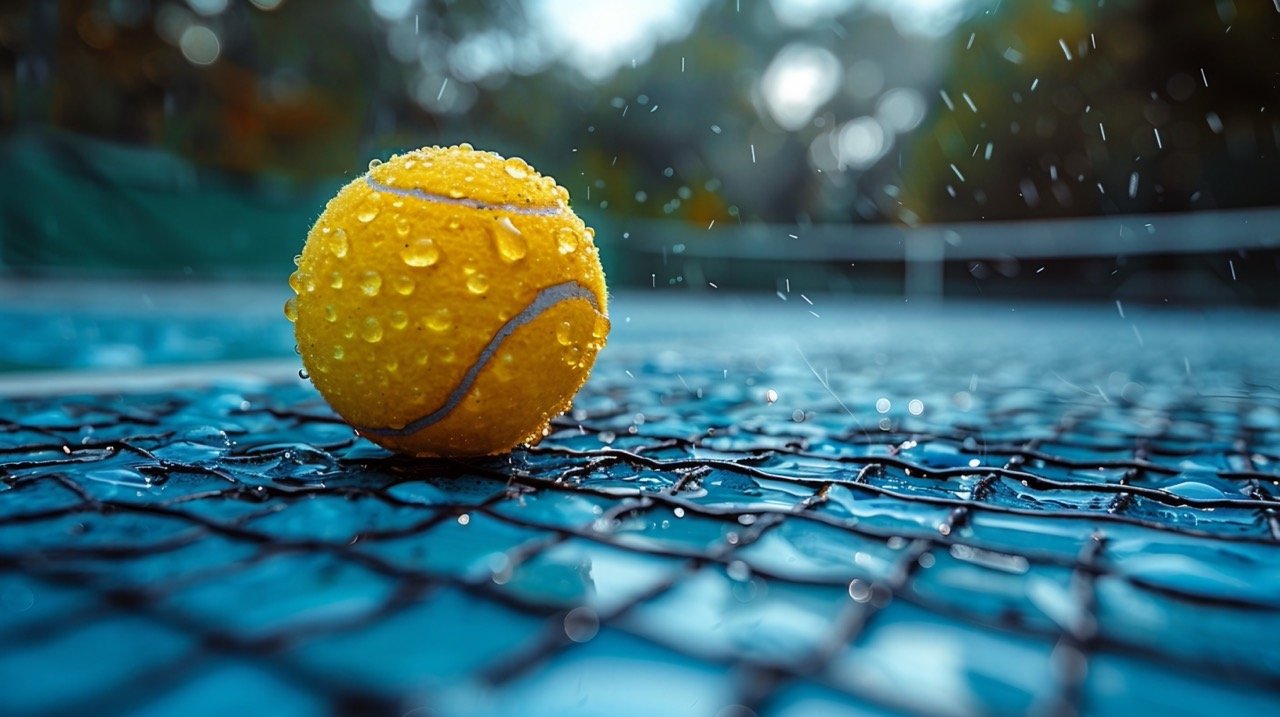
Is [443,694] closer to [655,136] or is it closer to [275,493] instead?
[275,493]

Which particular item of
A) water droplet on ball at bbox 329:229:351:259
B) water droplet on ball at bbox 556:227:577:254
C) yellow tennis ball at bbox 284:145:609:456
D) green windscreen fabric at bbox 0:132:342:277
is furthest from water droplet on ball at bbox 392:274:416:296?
green windscreen fabric at bbox 0:132:342:277

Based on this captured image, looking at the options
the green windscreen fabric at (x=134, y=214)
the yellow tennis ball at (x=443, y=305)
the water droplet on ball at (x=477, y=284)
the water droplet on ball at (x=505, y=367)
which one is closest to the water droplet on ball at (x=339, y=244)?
the yellow tennis ball at (x=443, y=305)

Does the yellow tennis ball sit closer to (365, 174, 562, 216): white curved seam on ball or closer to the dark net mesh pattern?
(365, 174, 562, 216): white curved seam on ball

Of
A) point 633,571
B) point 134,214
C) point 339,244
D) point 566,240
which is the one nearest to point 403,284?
point 339,244

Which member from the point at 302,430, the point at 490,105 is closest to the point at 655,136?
the point at 490,105

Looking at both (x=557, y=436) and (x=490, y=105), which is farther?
(x=490, y=105)

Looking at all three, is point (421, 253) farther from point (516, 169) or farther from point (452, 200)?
point (516, 169)
